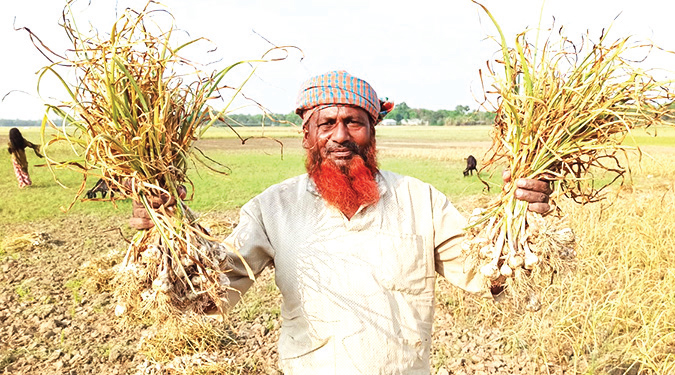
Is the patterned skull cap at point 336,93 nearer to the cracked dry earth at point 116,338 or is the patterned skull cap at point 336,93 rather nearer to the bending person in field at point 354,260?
the bending person in field at point 354,260

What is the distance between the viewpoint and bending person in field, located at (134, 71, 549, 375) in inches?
68.4

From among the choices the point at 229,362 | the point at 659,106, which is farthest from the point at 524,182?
the point at 229,362

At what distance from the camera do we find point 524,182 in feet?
5.54

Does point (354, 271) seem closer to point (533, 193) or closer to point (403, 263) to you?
point (403, 263)

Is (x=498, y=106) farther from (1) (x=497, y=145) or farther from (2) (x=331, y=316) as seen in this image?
(2) (x=331, y=316)

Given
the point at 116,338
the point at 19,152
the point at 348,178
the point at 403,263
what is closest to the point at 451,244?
the point at 403,263

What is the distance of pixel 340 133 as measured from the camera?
2078mm

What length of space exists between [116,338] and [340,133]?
320 centimetres

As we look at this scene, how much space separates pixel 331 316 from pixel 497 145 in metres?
0.94

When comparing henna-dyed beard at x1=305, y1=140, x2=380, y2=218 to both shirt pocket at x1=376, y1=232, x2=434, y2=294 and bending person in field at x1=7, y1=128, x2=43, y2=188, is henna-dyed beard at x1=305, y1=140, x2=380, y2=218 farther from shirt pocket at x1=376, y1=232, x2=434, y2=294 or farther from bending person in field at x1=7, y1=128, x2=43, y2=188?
bending person in field at x1=7, y1=128, x2=43, y2=188

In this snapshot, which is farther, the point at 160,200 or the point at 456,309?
the point at 456,309

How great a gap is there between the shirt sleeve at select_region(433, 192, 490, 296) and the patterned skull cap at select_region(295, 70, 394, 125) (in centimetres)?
53

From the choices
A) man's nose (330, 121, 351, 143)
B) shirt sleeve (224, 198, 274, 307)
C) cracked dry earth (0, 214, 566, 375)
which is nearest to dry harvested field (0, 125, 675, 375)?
cracked dry earth (0, 214, 566, 375)

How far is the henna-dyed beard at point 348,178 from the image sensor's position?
1.91 metres
